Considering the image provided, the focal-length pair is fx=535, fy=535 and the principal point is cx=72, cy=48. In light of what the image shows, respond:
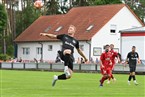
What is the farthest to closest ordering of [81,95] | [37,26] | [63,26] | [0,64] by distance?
[37,26], [63,26], [0,64], [81,95]

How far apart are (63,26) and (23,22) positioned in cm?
1772

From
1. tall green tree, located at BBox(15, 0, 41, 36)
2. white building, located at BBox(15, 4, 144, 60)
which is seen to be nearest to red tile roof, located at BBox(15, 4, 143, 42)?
white building, located at BBox(15, 4, 144, 60)

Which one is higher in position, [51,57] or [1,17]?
[1,17]

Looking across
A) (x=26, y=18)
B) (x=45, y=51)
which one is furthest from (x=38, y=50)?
(x=26, y=18)

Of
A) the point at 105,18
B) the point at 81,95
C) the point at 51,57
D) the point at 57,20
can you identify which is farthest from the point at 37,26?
the point at 81,95

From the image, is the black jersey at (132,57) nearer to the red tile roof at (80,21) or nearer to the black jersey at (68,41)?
the black jersey at (68,41)

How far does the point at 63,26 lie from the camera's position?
75.1 metres

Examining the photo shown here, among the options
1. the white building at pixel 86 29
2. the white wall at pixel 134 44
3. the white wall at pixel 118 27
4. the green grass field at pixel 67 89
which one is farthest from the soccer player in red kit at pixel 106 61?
the white wall at pixel 118 27

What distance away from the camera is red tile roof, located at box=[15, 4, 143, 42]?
2776 inches

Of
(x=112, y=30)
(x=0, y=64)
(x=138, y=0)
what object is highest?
(x=138, y=0)

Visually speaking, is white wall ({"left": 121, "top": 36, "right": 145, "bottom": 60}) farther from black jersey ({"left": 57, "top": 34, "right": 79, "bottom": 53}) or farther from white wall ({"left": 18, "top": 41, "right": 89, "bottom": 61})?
black jersey ({"left": 57, "top": 34, "right": 79, "bottom": 53})

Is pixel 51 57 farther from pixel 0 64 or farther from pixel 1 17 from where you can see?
pixel 0 64

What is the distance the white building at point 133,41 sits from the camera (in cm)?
5925

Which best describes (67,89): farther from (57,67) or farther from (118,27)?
(118,27)
